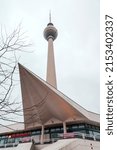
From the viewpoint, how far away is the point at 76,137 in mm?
20172

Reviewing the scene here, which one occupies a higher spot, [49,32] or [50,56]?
[49,32]

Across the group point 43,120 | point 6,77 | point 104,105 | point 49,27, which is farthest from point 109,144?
point 49,27

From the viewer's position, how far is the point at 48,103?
26.3 m

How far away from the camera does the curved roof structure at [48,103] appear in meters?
25.4

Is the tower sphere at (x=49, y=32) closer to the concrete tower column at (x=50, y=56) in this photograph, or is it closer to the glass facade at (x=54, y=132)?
the concrete tower column at (x=50, y=56)

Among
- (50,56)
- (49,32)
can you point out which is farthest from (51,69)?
(49,32)

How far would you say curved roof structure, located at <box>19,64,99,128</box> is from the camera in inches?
1000

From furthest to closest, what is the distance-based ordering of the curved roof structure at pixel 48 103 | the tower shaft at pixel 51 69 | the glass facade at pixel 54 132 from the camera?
the tower shaft at pixel 51 69, the curved roof structure at pixel 48 103, the glass facade at pixel 54 132

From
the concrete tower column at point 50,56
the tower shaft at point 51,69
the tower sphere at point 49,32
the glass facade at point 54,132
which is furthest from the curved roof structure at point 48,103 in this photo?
the tower sphere at point 49,32

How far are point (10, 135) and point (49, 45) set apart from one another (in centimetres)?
1819

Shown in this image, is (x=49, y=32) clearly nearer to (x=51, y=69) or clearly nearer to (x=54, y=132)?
(x=51, y=69)

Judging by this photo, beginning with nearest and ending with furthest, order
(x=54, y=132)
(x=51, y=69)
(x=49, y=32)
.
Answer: (x=54, y=132), (x=51, y=69), (x=49, y=32)

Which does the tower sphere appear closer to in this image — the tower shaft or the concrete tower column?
the concrete tower column

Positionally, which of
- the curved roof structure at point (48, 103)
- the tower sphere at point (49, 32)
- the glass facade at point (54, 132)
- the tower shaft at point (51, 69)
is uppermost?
the tower sphere at point (49, 32)
